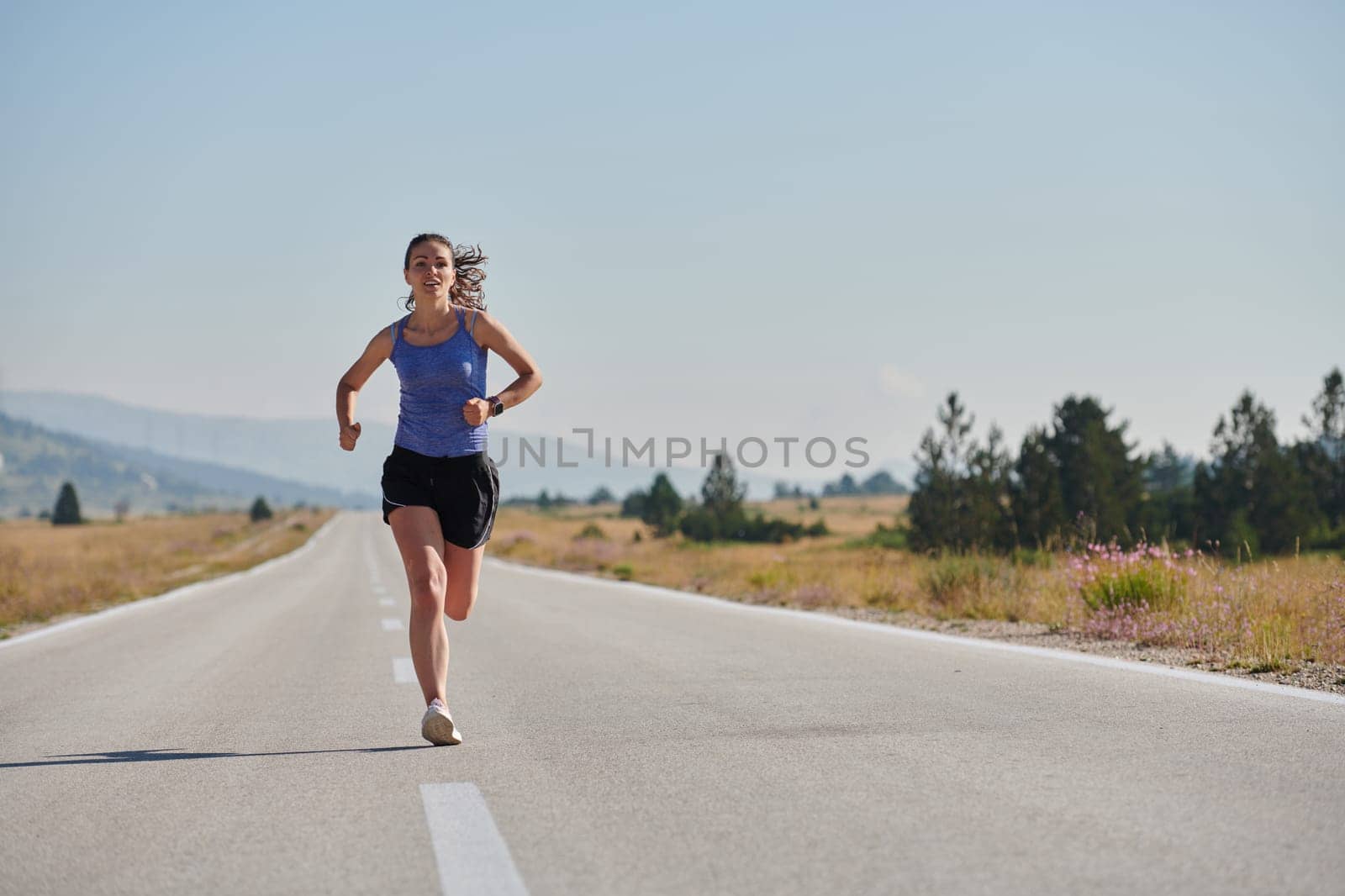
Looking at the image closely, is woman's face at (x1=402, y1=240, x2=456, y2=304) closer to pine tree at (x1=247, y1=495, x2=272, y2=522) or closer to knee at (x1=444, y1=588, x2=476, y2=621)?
knee at (x1=444, y1=588, x2=476, y2=621)

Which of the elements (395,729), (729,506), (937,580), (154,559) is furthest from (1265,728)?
(729,506)

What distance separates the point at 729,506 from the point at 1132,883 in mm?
57672

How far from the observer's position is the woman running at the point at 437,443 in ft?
18.1

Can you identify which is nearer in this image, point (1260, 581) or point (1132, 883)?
point (1132, 883)

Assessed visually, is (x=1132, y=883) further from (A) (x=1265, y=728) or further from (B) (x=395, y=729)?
(B) (x=395, y=729)

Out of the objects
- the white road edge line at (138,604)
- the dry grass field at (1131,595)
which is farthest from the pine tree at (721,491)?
the dry grass field at (1131,595)

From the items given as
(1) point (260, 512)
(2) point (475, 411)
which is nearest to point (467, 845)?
(2) point (475, 411)

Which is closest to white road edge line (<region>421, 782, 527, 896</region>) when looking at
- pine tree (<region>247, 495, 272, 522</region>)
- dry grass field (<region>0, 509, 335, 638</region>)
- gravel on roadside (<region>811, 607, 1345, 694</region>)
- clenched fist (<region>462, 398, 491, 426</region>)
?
clenched fist (<region>462, 398, 491, 426</region>)

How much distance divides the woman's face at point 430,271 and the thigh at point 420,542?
1.02 metres

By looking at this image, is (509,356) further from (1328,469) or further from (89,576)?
(1328,469)

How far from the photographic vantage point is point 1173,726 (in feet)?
17.9

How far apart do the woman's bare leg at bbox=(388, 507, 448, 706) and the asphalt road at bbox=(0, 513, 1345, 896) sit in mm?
357

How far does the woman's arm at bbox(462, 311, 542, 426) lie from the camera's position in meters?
5.65

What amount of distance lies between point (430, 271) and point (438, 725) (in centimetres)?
214
